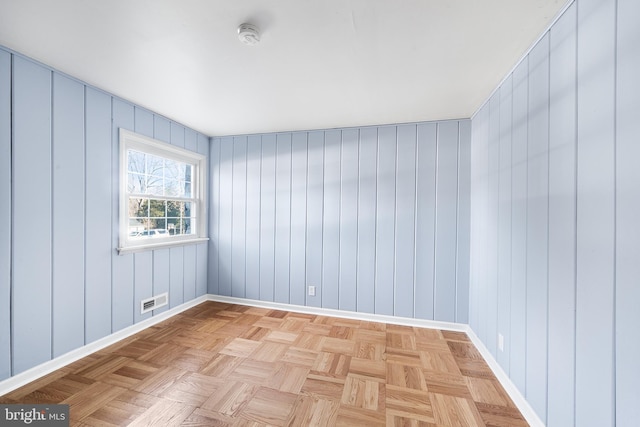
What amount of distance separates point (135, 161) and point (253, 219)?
1.45 meters

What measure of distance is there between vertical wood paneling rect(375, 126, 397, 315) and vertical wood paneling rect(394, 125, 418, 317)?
0.06m

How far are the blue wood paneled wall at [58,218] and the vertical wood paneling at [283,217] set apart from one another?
1.50 m

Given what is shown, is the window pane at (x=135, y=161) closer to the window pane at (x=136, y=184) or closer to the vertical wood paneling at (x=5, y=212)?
the window pane at (x=136, y=184)

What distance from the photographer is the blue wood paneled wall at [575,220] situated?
3.09 ft

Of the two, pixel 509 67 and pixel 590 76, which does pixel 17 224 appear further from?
pixel 509 67

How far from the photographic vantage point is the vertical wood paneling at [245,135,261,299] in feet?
11.4

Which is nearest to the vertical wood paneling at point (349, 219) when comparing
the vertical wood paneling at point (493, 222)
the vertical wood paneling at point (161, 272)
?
the vertical wood paneling at point (493, 222)

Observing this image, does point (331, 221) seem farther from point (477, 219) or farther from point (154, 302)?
point (154, 302)

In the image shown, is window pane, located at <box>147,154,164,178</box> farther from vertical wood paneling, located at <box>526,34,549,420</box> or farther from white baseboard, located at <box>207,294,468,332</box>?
vertical wood paneling, located at <box>526,34,549,420</box>

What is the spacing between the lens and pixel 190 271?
3.36 m

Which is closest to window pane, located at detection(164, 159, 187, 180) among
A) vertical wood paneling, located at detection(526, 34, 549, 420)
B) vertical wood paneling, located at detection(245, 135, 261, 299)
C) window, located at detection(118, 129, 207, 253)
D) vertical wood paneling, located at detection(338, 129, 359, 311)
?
window, located at detection(118, 129, 207, 253)

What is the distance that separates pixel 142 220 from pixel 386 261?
2776 mm

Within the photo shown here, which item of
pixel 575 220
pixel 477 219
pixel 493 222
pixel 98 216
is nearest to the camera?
pixel 575 220

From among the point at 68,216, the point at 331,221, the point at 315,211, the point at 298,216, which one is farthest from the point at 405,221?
the point at 68,216
